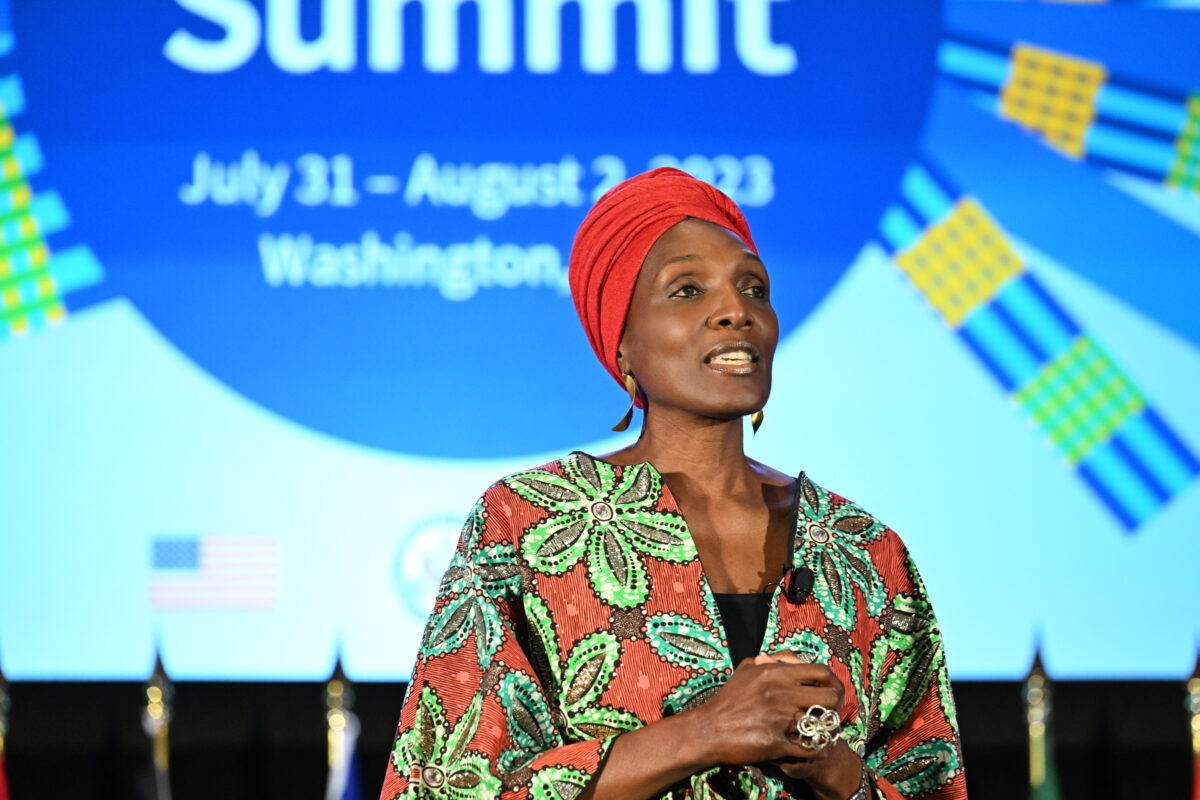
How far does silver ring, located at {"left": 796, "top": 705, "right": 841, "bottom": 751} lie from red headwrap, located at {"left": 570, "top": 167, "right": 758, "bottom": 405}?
1.54ft

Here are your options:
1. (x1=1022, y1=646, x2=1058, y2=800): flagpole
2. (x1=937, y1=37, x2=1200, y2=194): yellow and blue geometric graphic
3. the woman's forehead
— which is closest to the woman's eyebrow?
the woman's forehead

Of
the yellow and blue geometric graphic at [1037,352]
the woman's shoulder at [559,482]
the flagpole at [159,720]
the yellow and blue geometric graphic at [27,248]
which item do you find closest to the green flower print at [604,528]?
the woman's shoulder at [559,482]

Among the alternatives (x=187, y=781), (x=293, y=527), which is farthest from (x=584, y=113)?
(x=187, y=781)

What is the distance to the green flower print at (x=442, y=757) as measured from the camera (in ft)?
4.43

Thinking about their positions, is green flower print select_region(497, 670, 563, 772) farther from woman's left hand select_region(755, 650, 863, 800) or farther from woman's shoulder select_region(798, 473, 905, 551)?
woman's shoulder select_region(798, 473, 905, 551)

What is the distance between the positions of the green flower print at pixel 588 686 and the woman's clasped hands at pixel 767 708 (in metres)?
0.12

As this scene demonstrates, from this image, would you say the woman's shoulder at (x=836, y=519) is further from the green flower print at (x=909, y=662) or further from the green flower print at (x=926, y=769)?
the green flower print at (x=926, y=769)

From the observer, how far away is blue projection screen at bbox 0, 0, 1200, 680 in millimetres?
3439

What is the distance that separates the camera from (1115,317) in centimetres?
357

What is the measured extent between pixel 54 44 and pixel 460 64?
977 mm

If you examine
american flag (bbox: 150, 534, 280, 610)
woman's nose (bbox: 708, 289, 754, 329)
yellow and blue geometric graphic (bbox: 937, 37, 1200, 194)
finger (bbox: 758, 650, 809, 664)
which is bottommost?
american flag (bbox: 150, 534, 280, 610)

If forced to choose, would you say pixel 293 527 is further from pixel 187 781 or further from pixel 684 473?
pixel 684 473

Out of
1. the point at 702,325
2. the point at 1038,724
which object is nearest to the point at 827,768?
the point at 702,325

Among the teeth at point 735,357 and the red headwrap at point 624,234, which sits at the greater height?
the red headwrap at point 624,234
